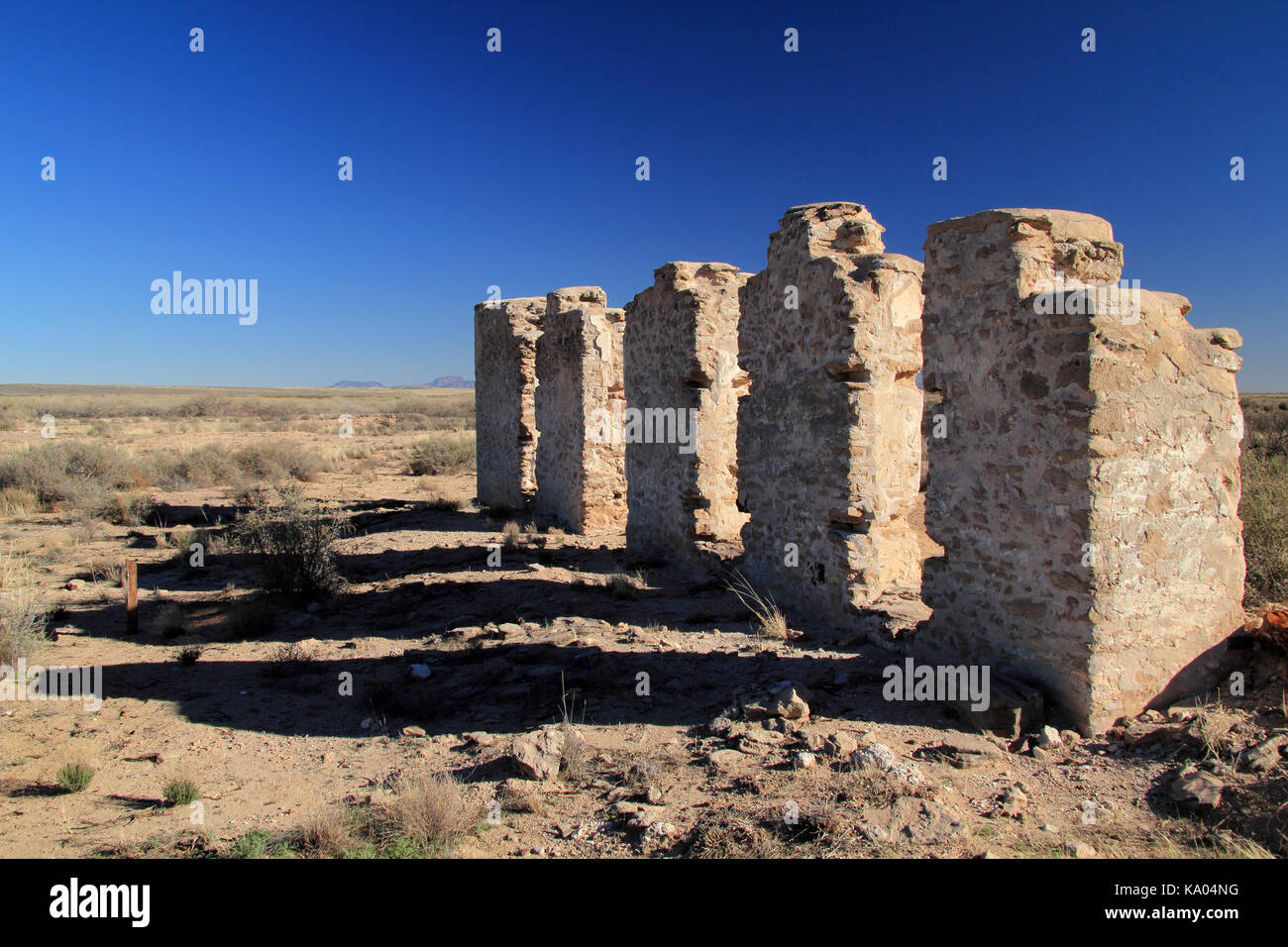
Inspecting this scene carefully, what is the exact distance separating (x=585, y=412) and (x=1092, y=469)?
767cm

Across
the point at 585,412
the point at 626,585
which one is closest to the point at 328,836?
the point at 626,585

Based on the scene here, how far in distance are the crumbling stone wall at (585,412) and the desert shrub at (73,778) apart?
725cm

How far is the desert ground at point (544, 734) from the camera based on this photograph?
10.8 ft

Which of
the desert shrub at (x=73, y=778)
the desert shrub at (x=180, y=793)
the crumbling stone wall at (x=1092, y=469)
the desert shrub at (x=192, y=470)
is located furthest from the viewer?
the desert shrub at (x=192, y=470)

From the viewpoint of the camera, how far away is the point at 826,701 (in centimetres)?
469

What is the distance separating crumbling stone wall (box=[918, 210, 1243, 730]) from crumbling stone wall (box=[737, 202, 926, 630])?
1.33 metres

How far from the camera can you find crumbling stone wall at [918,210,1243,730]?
153 inches

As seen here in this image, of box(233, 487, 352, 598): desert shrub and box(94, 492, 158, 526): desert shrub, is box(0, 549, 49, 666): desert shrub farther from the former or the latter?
box(94, 492, 158, 526): desert shrub

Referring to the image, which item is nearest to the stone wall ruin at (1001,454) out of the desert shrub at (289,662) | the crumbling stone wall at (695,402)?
the crumbling stone wall at (695,402)

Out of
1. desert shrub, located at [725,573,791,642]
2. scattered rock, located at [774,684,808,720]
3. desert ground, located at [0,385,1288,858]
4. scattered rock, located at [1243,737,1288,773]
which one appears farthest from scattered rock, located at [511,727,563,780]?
scattered rock, located at [1243,737,1288,773]

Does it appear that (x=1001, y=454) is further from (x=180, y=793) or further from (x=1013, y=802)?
(x=180, y=793)

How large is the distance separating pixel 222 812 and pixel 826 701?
10.8ft

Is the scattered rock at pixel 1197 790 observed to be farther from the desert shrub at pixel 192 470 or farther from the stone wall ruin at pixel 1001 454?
the desert shrub at pixel 192 470
